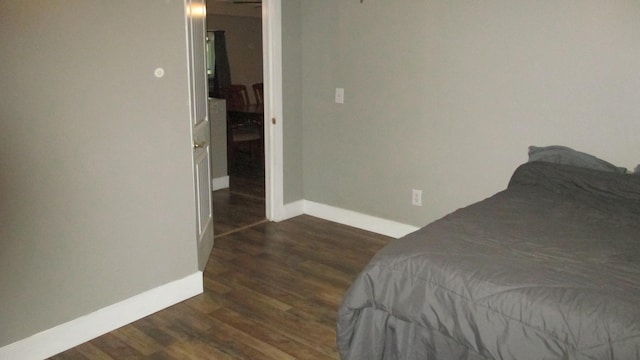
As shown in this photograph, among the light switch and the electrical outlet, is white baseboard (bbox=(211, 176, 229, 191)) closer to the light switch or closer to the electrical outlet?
the light switch

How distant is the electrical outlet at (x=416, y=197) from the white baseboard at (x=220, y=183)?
7.31 feet

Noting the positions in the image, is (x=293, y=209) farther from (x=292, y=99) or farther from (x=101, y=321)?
(x=101, y=321)

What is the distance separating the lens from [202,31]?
3.21 metres

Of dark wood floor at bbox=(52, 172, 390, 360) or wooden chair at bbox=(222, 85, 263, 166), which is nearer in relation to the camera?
dark wood floor at bbox=(52, 172, 390, 360)

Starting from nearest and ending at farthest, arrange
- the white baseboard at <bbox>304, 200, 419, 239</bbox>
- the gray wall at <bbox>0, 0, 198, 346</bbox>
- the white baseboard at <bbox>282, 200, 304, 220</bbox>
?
1. the gray wall at <bbox>0, 0, 198, 346</bbox>
2. the white baseboard at <bbox>304, 200, 419, 239</bbox>
3. the white baseboard at <bbox>282, 200, 304, 220</bbox>

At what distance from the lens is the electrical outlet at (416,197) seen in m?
3.70

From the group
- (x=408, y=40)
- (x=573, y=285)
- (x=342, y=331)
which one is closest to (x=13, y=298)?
(x=342, y=331)

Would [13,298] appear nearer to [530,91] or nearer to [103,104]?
[103,104]

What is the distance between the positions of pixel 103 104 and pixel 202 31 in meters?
1.04

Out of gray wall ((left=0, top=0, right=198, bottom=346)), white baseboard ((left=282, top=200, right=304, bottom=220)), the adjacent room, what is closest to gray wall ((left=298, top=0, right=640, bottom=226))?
the adjacent room

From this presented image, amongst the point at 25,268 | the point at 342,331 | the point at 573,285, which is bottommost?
the point at 342,331

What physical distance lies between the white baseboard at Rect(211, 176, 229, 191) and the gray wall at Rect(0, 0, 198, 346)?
93.8 inches

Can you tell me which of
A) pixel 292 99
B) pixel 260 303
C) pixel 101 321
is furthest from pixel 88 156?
pixel 292 99

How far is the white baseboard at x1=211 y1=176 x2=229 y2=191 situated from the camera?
17.1 feet
